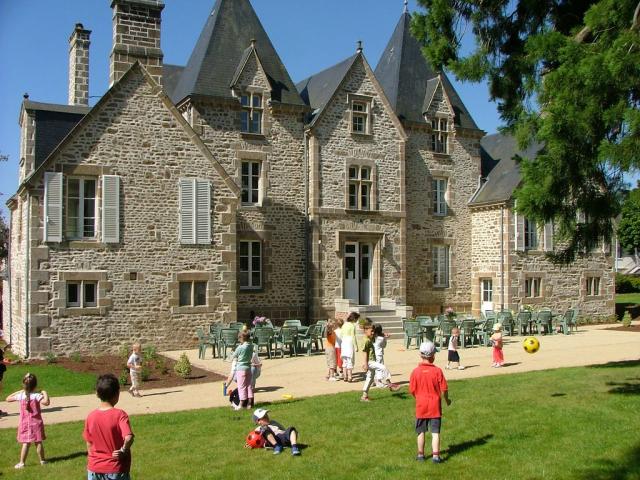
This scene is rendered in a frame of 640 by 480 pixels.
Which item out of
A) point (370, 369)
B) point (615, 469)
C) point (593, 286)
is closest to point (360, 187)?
point (593, 286)

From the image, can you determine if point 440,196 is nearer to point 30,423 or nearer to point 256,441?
point 256,441

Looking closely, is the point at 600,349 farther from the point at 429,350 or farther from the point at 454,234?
the point at 429,350

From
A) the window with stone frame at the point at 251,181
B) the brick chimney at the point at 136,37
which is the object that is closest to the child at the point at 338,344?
the brick chimney at the point at 136,37

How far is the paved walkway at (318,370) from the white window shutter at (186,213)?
336 centimetres

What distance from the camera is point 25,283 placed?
1889cm

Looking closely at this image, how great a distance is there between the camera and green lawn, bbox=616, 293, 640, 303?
40.5 metres

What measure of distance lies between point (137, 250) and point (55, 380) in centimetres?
561

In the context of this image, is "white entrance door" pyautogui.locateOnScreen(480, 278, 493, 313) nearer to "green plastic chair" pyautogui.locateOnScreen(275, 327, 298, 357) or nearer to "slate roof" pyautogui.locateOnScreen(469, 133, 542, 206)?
"slate roof" pyautogui.locateOnScreen(469, 133, 542, 206)

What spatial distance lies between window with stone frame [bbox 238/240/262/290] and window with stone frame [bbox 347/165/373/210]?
12.8 feet

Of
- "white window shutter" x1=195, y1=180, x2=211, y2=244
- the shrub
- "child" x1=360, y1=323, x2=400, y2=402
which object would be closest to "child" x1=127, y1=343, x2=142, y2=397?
"child" x1=360, y1=323, x2=400, y2=402

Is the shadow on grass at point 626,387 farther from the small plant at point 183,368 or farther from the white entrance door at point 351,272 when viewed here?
the white entrance door at point 351,272

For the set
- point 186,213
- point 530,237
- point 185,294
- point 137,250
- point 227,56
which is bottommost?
point 185,294

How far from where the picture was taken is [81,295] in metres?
19.2

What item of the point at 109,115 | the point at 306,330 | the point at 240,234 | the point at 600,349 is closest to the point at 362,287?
the point at 240,234
